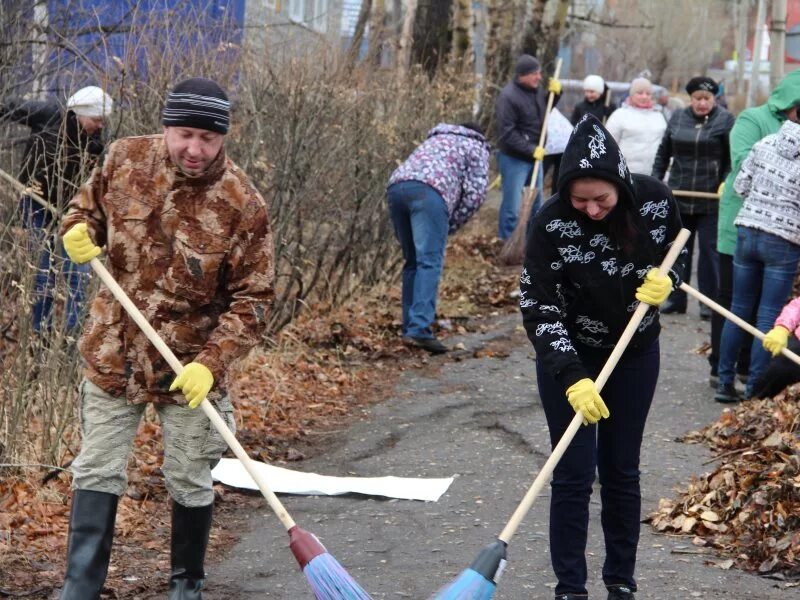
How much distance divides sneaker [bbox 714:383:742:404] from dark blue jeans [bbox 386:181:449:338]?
2160 millimetres

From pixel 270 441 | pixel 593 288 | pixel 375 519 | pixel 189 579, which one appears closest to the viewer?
pixel 593 288

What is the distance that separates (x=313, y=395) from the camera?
324 inches

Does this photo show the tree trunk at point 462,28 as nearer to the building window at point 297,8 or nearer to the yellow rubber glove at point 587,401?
the building window at point 297,8

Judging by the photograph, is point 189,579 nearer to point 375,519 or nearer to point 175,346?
point 175,346

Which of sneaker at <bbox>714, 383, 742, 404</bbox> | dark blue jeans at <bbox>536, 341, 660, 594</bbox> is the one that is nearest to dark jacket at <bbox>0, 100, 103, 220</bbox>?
dark blue jeans at <bbox>536, 341, 660, 594</bbox>

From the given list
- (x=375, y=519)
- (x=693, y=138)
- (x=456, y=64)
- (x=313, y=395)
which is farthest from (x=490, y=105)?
(x=375, y=519)

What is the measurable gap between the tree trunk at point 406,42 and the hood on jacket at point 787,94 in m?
5.74

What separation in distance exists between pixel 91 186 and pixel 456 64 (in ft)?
36.6

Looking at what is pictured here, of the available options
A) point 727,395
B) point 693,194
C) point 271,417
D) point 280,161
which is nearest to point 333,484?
point 271,417

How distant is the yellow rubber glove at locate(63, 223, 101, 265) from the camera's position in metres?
4.16

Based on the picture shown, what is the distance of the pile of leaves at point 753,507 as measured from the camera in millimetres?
4977

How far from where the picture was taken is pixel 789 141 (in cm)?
711

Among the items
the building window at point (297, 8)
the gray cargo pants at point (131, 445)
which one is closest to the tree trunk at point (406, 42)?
the building window at point (297, 8)

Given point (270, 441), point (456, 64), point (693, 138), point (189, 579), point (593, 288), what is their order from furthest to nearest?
point (456, 64) → point (693, 138) → point (270, 441) → point (189, 579) → point (593, 288)
